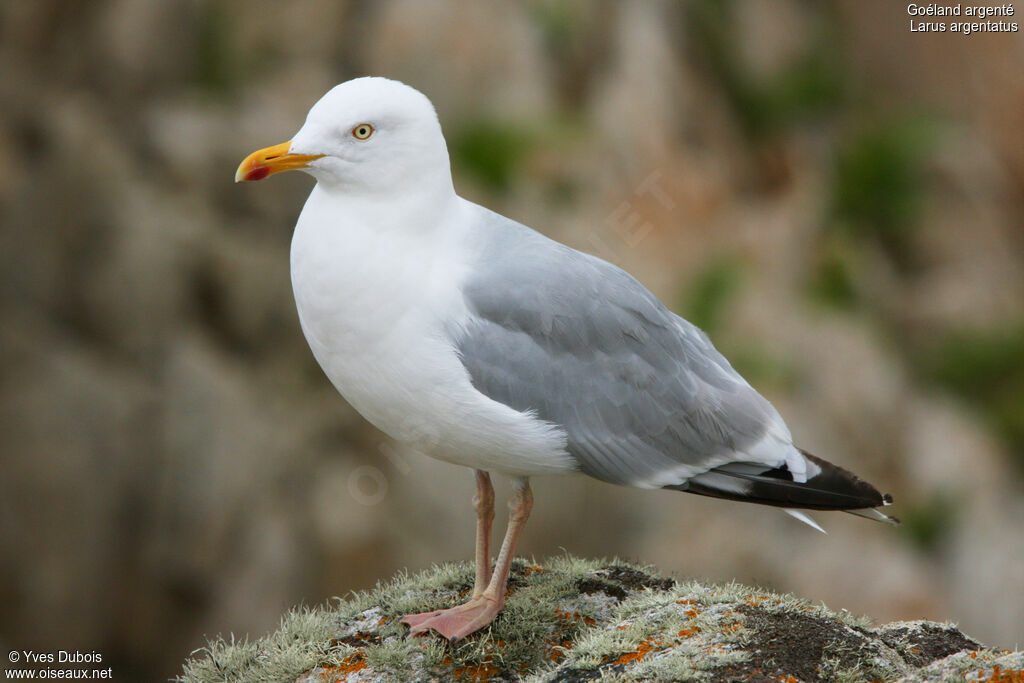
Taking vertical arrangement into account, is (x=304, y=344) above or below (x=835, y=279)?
above

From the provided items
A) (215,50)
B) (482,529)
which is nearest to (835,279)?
(215,50)

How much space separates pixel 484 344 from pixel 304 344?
6043mm

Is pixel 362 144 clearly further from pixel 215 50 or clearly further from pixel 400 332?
pixel 215 50

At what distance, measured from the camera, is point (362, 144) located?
414 cm

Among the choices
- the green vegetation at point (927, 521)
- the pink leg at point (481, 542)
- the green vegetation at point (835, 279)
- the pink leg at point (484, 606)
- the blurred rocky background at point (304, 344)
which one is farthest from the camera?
the green vegetation at point (835, 279)

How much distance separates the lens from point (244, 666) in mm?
4406

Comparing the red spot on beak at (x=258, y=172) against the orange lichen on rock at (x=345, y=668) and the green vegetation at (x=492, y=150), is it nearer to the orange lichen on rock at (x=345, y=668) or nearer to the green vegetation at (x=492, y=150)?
the orange lichen on rock at (x=345, y=668)

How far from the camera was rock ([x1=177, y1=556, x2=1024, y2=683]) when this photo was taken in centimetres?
371

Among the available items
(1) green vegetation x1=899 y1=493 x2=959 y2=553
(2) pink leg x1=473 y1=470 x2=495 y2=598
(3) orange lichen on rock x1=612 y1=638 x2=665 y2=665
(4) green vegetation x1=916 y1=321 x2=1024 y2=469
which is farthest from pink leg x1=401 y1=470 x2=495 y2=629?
(4) green vegetation x1=916 y1=321 x2=1024 y2=469

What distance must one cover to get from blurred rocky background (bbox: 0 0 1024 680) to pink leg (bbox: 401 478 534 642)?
4219 millimetres

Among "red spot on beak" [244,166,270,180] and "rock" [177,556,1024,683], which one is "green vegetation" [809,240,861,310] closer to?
"rock" [177,556,1024,683]

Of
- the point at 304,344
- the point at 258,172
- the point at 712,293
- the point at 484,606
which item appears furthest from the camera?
the point at 304,344

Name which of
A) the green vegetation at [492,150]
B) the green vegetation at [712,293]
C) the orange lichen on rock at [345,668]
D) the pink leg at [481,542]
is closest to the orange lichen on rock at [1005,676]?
the pink leg at [481,542]

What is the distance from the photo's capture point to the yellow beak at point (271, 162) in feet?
13.4
